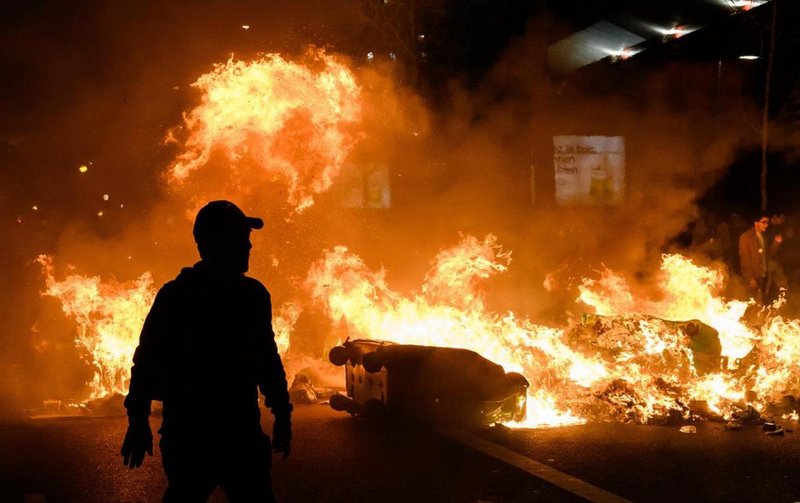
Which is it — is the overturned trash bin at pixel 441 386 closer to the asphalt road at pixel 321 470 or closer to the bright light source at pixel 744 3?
the asphalt road at pixel 321 470

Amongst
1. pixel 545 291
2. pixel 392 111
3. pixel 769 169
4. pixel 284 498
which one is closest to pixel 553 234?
pixel 545 291

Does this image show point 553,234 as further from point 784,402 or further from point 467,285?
point 784,402

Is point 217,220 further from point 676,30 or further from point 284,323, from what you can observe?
point 676,30

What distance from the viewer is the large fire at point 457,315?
34.3 ft

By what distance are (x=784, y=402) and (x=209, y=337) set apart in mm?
7833

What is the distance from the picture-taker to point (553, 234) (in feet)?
65.7

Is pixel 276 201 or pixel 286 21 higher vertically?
pixel 286 21

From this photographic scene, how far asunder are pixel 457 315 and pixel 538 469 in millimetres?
4369

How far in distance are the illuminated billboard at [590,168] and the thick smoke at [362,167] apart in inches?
11.9

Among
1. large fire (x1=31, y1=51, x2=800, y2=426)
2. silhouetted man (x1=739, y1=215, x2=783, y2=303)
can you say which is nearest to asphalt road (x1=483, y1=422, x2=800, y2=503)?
large fire (x1=31, y1=51, x2=800, y2=426)

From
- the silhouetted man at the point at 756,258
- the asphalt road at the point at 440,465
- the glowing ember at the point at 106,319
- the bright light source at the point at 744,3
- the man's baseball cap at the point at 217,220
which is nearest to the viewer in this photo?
the man's baseball cap at the point at 217,220

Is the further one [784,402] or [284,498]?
[784,402]

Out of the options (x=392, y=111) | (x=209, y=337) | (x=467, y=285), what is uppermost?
(x=392, y=111)

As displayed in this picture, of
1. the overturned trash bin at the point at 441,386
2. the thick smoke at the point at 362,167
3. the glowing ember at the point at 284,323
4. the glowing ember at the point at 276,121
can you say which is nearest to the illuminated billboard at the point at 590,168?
the thick smoke at the point at 362,167
